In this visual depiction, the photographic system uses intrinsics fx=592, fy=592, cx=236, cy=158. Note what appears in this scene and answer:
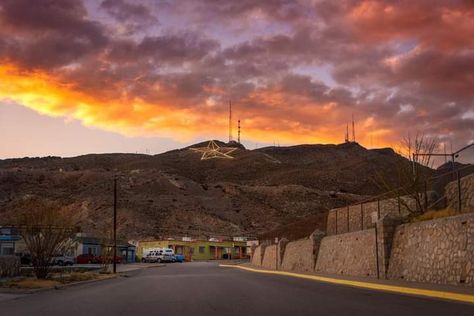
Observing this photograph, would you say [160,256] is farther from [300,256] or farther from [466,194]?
[466,194]

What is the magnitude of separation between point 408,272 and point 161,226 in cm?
9660

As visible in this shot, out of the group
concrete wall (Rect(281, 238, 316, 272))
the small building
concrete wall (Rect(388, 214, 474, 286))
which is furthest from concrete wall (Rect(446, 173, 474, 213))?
the small building

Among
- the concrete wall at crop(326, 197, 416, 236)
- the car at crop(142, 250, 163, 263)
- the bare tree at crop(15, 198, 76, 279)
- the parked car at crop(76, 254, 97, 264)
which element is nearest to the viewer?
the bare tree at crop(15, 198, 76, 279)

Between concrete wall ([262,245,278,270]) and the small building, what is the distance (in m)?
43.0

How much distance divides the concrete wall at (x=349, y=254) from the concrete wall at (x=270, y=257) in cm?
1399

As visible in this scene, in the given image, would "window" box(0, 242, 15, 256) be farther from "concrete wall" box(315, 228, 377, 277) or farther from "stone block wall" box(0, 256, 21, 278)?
"concrete wall" box(315, 228, 377, 277)

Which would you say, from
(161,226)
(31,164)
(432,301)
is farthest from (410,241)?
(31,164)

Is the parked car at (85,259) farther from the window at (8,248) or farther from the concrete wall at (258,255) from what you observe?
the concrete wall at (258,255)

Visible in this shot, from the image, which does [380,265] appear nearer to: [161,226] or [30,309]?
[30,309]

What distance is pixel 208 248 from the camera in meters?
109

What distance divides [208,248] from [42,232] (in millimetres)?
77099

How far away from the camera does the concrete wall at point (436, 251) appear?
21250 millimetres

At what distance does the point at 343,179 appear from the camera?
148 meters

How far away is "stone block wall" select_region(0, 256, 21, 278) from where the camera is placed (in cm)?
3394
